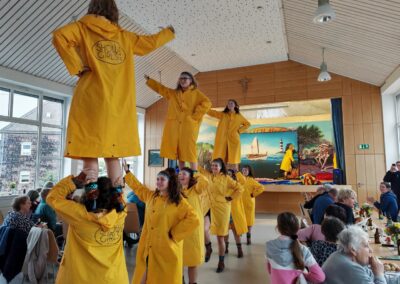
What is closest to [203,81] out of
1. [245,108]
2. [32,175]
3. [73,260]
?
[245,108]

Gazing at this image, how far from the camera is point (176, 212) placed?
2.86 m

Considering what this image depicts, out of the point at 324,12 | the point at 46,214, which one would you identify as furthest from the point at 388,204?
the point at 46,214

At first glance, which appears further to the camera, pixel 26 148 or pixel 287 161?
pixel 287 161

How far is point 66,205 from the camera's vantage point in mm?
1962

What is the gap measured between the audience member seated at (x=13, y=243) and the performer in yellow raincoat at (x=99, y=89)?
8.23ft

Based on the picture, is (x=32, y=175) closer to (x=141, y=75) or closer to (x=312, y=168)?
(x=141, y=75)

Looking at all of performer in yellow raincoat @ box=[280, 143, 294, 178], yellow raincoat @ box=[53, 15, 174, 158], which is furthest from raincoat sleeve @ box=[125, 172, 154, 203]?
performer in yellow raincoat @ box=[280, 143, 294, 178]

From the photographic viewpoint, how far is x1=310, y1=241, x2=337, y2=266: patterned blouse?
269 cm

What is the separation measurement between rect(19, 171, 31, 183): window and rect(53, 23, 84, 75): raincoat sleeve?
7.09 metres

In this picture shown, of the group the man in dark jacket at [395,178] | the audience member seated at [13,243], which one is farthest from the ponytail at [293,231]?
the man in dark jacket at [395,178]

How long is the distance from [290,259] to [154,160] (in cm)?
1018

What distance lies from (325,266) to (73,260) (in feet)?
6.03

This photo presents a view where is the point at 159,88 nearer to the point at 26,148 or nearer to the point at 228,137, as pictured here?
the point at 228,137

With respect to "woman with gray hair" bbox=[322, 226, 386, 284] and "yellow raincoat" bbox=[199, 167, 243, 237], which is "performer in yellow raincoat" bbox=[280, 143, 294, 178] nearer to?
"yellow raincoat" bbox=[199, 167, 243, 237]
